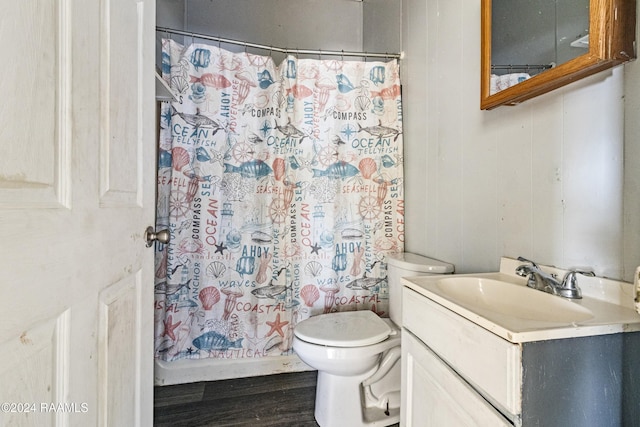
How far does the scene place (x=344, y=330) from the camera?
1.36 meters

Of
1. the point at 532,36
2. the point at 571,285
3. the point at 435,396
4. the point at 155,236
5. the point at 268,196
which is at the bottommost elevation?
the point at 435,396

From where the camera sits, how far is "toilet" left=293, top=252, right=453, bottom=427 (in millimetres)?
1251

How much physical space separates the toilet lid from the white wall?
1.52 ft

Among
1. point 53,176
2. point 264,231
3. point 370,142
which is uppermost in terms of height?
point 370,142

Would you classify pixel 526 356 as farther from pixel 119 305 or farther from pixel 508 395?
pixel 119 305

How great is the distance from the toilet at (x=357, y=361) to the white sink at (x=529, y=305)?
370mm

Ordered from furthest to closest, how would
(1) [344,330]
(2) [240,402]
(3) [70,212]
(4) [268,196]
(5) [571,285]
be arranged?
(4) [268,196] < (2) [240,402] < (1) [344,330] < (5) [571,285] < (3) [70,212]

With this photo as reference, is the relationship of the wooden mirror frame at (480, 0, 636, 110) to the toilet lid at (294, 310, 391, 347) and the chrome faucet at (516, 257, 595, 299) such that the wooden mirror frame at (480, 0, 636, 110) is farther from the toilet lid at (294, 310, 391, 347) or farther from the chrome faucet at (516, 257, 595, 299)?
the toilet lid at (294, 310, 391, 347)

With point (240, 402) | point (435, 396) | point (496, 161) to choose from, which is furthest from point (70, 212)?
point (240, 402)

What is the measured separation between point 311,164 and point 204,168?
2.01ft

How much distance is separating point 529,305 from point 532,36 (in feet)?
2.77

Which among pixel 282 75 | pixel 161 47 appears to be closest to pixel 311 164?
pixel 282 75

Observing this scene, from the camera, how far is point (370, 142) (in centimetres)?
178

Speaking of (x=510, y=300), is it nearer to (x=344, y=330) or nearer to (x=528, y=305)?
(x=528, y=305)
